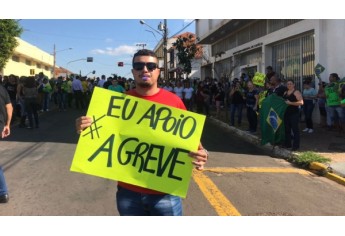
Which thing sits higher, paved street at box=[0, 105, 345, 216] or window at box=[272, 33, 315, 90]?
window at box=[272, 33, 315, 90]

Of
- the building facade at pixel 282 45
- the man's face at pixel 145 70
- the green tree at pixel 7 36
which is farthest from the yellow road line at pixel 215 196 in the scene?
the green tree at pixel 7 36

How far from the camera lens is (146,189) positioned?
9.61ft

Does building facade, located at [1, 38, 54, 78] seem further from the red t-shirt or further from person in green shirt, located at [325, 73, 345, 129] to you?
the red t-shirt

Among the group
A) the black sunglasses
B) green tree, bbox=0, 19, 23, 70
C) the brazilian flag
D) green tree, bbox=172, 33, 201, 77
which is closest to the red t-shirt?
the black sunglasses

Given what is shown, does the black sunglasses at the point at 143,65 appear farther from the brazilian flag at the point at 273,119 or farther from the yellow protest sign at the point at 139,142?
the brazilian flag at the point at 273,119

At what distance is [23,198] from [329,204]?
417 cm

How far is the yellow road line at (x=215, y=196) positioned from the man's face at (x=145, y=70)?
2.67 metres

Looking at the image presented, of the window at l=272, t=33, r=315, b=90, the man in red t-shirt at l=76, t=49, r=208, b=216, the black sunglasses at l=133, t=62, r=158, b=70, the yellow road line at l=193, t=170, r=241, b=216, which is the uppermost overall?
the window at l=272, t=33, r=315, b=90

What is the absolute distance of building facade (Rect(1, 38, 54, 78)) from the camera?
43000 mm

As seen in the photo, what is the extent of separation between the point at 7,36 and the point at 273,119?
102ft

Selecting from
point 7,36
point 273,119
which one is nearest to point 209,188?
point 273,119

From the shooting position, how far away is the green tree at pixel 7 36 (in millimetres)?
34750

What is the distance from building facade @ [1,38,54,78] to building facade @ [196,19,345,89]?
19015 millimetres

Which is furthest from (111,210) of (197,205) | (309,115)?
(309,115)
